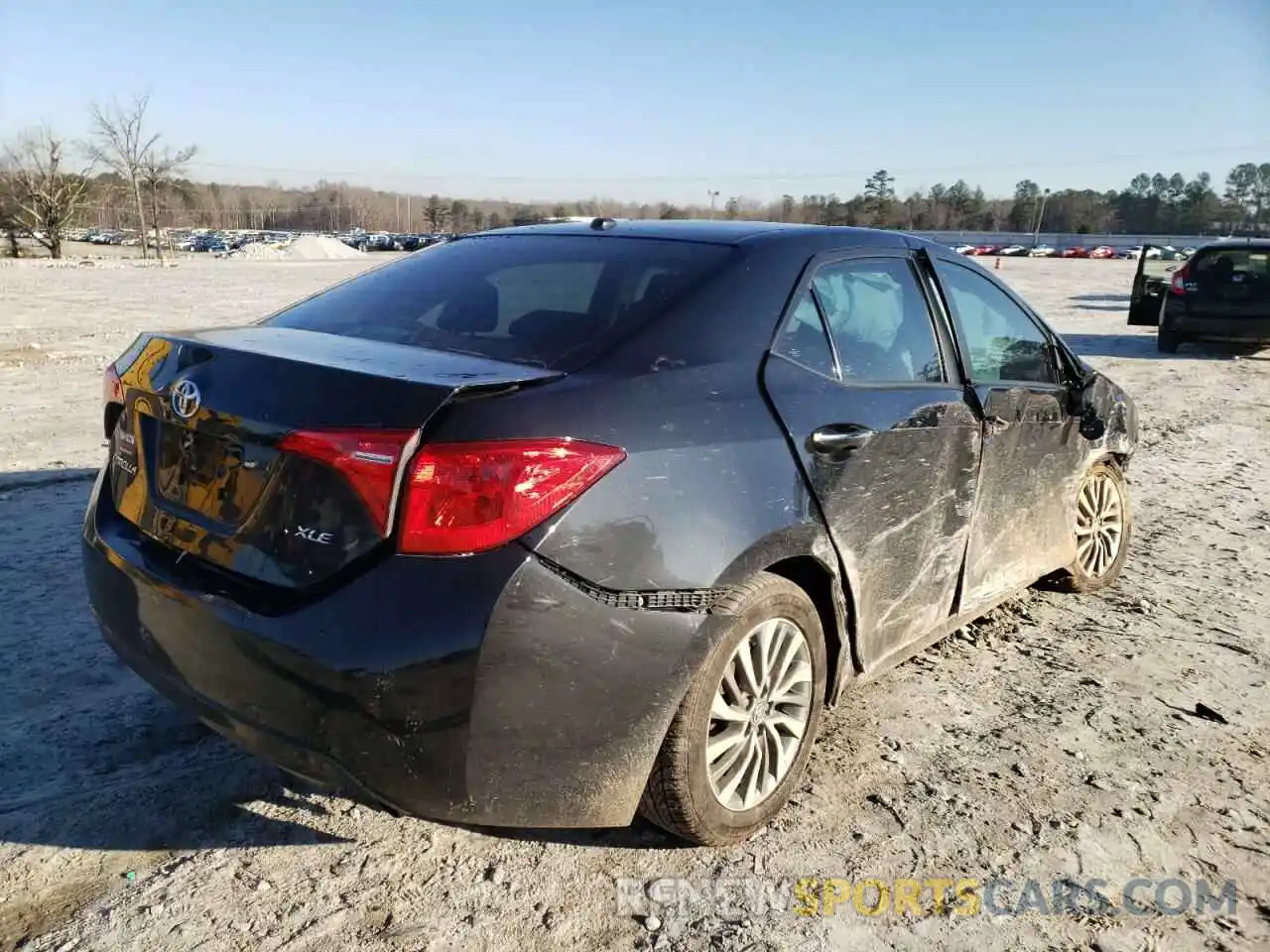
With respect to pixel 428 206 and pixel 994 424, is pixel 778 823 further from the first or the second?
pixel 428 206

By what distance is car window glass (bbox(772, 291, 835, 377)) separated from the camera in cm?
279

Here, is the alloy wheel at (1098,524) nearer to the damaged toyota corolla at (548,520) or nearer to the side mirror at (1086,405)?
the side mirror at (1086,405)

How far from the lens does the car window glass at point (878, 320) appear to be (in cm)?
305

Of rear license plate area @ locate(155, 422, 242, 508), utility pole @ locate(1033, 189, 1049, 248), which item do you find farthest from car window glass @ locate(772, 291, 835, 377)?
utility pole @ locate(1033, 189, 1049, 248)

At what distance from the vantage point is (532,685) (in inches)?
82.7

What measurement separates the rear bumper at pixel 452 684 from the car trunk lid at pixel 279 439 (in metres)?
0.12

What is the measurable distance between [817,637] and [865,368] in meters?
0.89

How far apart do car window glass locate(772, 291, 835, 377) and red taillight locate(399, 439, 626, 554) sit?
0.99 m

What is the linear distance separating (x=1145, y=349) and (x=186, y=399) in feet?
52.3

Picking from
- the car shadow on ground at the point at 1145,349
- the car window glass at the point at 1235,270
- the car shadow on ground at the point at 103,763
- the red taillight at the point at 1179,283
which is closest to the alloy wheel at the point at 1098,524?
the car shadow on ground at the point at 103,763

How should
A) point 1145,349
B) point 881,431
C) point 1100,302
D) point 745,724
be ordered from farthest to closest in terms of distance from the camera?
point 1100,302 < point 1145,349 < point 881,431 < point 745,724

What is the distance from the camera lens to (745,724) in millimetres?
2619

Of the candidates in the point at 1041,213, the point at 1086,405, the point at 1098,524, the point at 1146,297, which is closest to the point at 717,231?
the point at 1086,405

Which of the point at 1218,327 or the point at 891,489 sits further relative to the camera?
the point at 1218,327
